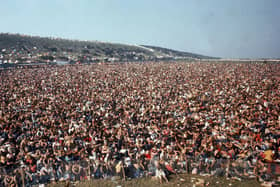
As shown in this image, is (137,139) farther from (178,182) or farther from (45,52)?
(45,52)

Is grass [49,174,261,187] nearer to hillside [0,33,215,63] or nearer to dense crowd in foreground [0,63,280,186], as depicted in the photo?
dense crowd in foreground [0,63,280,186]

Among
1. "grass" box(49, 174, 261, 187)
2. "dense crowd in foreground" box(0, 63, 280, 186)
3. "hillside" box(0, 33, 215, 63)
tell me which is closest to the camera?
"grass" box(49, 174, 261, 187)

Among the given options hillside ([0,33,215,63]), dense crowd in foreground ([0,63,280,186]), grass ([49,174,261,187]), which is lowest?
grass ([49,174,261,187])

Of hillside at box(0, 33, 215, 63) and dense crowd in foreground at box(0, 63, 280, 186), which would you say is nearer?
dense crowd in foreground at box(0, 63, 280, 186)

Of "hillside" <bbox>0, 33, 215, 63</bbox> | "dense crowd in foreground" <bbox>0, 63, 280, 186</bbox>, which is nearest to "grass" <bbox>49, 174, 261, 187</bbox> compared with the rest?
"dense crowd in foreground" <bbox>0, 63, 280, 186</bbox>

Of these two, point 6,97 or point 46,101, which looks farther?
point 6,97

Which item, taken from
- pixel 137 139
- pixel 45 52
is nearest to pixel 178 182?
pixel 137 139

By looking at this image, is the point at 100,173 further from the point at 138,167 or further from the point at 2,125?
the point at 2,125

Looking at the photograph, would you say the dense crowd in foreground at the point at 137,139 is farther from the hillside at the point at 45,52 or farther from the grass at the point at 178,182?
the hillside at the point at 45,52

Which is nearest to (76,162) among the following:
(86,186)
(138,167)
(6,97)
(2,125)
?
(86,186)
